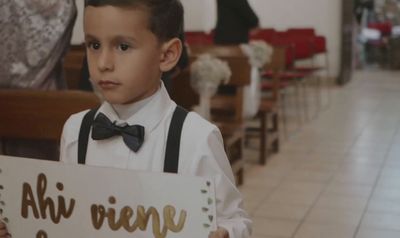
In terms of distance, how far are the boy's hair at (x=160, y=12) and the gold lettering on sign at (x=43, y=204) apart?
337 millimetres

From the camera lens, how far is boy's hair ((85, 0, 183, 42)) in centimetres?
115

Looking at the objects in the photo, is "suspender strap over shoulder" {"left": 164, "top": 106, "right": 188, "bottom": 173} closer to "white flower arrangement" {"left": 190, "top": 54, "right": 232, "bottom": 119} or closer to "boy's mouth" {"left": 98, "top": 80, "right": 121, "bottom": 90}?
"boy's mouth" {"left": 98, "top": 80, "right": 121, "bottom": 90}

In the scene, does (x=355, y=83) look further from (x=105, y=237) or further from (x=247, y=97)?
(x=105, y=237)

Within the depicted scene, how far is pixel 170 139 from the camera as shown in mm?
1215

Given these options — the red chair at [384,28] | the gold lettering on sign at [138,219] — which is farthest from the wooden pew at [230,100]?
the red chair at [384,28]

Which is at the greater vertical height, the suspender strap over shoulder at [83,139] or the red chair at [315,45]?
the suspender strap over shoulder at [83,139]

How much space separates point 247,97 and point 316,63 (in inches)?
249

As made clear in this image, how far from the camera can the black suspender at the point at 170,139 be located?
1.21 meters

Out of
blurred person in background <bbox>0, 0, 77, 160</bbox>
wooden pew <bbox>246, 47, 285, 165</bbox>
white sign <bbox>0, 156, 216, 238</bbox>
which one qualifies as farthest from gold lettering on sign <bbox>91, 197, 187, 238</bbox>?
wooden pew <bbox>246, 47, 285, 165</bbox>

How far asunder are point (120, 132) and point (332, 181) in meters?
3.93

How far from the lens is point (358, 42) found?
45.0ft

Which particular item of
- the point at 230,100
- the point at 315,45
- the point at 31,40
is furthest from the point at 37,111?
the point at 315,45

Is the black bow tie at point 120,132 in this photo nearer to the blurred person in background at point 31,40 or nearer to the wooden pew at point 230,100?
the blurred person in background at point 31,40

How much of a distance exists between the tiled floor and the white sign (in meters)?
2.61
